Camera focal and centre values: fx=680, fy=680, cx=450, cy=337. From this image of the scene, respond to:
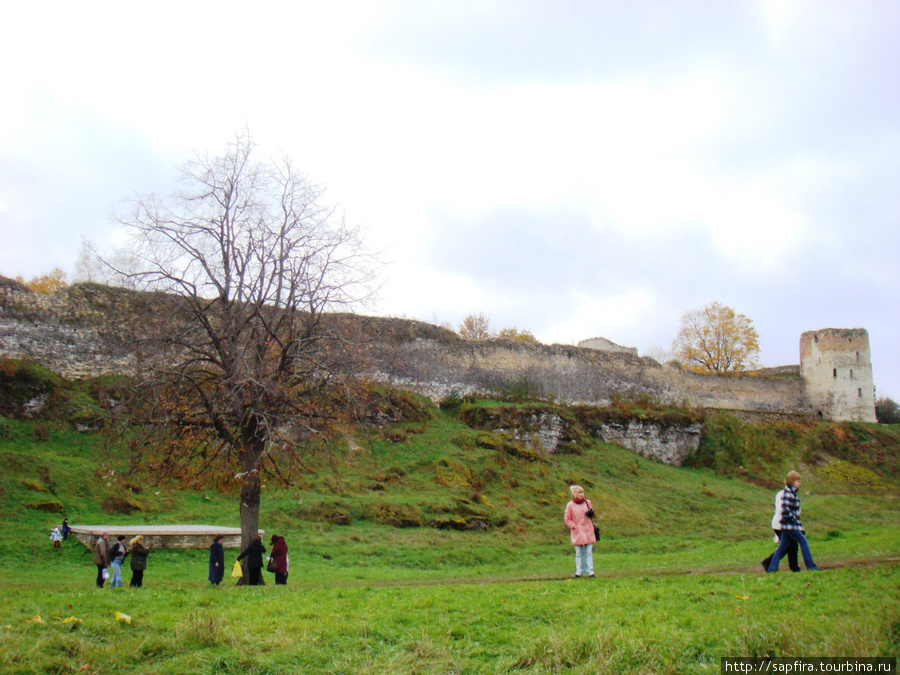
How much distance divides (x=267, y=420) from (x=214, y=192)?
509 cm

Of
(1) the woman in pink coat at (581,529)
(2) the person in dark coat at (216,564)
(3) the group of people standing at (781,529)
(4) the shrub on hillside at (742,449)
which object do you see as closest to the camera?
(3) the group of people standing at (781,529)

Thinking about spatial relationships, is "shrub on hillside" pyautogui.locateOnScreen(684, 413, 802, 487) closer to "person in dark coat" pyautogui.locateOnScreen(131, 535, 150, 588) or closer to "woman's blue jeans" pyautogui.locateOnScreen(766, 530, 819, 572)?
"woman's blue jeans" pyautogui.locateOnScreen(766, 530, 819, 572)

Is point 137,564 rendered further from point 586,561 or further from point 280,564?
point 586,561

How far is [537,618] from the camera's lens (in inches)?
313

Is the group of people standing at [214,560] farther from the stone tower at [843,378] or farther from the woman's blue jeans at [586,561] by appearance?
the stone tower at [843,378]

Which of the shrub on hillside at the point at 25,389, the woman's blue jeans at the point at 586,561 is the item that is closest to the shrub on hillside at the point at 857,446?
the woman's blue jeans at the point at 586,561

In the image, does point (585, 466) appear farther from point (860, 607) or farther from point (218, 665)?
point (218, 665)

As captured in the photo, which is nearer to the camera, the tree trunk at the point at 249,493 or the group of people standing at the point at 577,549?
the group of people standing at the point at 577,549

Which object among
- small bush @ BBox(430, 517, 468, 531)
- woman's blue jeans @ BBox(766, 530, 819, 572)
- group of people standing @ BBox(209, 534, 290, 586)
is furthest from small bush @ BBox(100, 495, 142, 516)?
woman's blue jeans @ BBox(766, 530, 819, 572)

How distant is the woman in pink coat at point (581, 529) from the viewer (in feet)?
36.9

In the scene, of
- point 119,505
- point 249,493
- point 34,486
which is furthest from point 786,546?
point 34,486

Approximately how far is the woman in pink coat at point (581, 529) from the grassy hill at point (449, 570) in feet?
1.99

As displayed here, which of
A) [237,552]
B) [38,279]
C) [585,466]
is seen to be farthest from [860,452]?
[38,279]

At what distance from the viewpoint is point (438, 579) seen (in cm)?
1333
